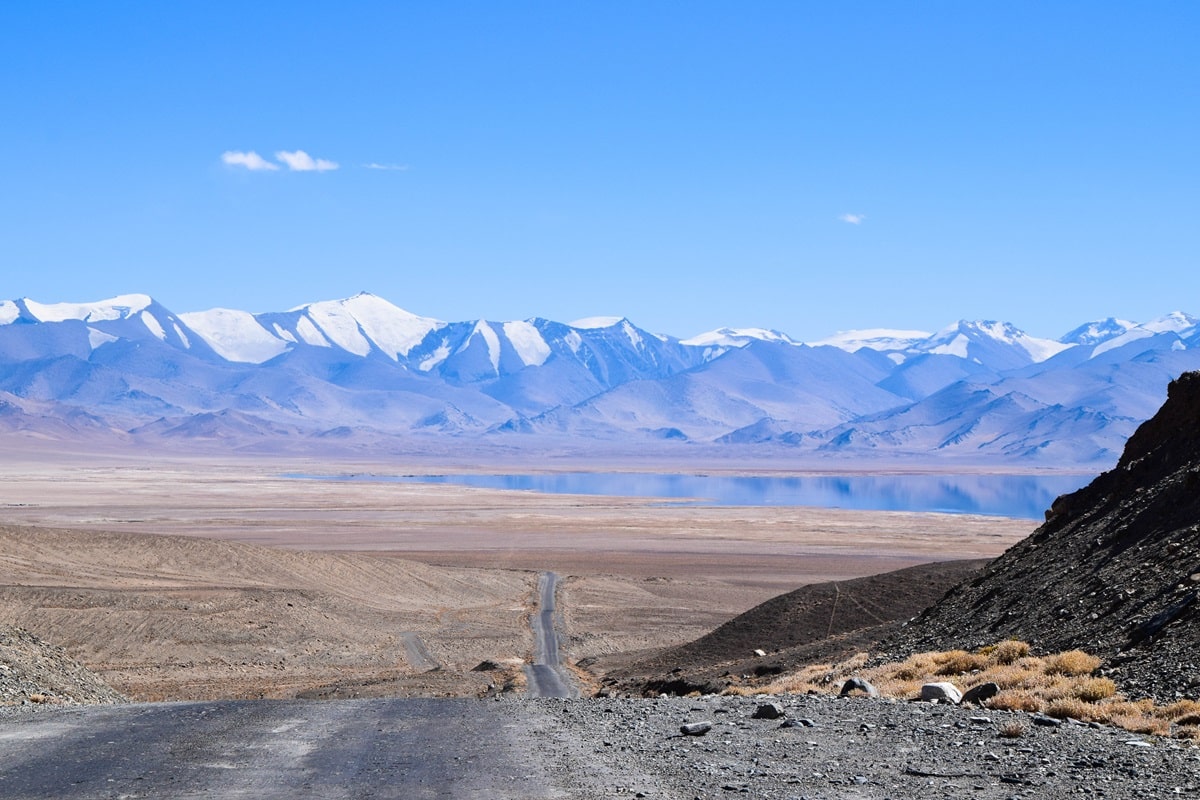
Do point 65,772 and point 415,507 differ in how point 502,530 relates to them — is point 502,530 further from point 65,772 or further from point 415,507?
point 65,772

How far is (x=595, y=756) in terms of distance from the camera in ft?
42.3

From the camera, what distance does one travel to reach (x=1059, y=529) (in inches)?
1019

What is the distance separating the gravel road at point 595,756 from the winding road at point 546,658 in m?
14.0

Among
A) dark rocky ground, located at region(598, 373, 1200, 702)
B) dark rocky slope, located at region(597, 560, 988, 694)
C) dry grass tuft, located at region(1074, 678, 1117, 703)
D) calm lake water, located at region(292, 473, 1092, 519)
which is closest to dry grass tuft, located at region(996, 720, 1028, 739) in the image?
dry grass tuft, located at region(1074, 678, 1117, 703)

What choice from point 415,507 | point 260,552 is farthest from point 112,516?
point 260,552

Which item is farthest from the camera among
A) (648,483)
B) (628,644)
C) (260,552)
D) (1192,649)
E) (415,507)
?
(648,483)

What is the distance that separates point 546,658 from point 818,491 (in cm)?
13267

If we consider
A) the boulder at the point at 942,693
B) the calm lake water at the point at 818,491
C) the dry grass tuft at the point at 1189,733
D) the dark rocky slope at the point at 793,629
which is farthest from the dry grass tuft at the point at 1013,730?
the calm lake water at the point at 818,491

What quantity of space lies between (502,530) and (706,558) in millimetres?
23104

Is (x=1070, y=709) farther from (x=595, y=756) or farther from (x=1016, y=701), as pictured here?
(x=595, y=756)

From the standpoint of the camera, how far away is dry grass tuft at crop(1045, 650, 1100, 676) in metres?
16.0

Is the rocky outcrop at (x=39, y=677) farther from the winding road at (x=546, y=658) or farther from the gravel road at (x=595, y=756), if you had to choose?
the winding road at (x=546, y=658)

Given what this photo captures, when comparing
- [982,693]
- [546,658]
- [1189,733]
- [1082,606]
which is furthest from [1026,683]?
[546,658]

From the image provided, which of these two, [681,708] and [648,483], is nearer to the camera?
[681,708]
